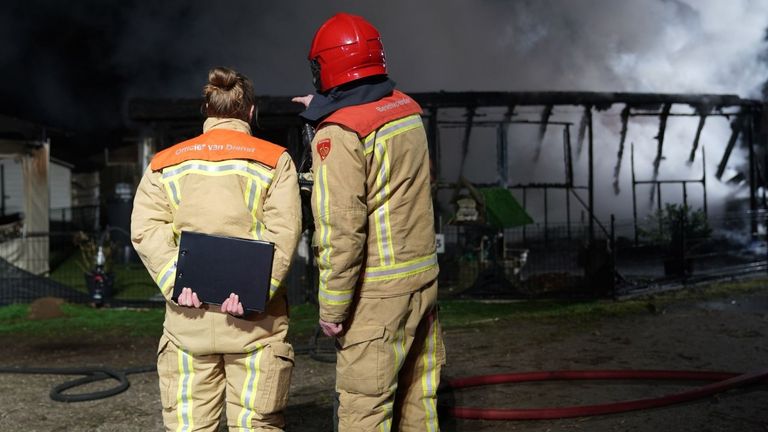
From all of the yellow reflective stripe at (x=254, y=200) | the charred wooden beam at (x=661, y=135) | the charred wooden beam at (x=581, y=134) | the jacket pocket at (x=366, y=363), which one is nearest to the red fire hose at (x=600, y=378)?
the jacket pocket at (x=366, y=363)

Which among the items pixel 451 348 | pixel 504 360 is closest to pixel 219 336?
pixel 504 360

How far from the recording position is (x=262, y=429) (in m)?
2.84

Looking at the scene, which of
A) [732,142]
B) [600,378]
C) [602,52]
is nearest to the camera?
[600,378]

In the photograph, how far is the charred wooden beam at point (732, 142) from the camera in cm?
1317

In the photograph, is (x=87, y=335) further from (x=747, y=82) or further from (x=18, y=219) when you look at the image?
(x=747, y=82)

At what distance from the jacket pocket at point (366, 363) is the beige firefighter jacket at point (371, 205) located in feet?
0.42

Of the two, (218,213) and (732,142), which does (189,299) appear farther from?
(732,142)

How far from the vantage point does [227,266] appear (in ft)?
9.27

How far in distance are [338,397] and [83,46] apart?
86.4 ft

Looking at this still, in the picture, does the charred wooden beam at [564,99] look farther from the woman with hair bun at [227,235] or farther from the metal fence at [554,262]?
the woman with hair bun at [227,235]

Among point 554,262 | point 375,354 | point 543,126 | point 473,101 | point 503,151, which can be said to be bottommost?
point 554,262

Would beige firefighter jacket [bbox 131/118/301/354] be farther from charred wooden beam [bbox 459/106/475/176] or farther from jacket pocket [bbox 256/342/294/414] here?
charred wooden beam [bbox 459/106/475/176]

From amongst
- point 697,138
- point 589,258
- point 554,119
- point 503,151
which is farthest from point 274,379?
point 697,138

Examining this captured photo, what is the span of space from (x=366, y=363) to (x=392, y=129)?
3.29 ft
